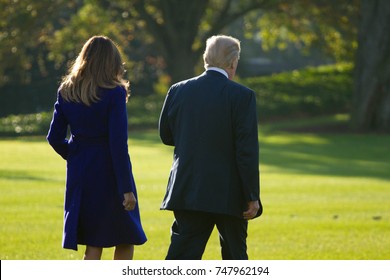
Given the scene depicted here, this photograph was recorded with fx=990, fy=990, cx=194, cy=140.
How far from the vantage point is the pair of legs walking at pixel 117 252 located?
6.61 m

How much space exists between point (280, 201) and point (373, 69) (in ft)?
53.3

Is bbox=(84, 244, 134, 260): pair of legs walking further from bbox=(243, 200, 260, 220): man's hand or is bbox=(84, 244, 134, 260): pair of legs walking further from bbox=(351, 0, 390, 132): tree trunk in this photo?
bbox=(351, 0, 390, 132): tree trunk

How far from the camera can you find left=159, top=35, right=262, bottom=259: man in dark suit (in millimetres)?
6277

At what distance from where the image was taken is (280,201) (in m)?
15.2

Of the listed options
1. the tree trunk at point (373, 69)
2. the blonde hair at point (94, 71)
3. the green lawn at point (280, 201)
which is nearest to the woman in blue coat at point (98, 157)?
the blonde hair at point (94, 71)

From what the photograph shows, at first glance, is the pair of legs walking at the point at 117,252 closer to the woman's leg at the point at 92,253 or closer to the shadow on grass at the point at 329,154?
the woman's leg at the point at 92,253

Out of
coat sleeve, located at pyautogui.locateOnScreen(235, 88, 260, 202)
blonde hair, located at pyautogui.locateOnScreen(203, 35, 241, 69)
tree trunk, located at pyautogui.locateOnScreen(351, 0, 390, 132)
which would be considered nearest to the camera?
coat sleeve, located at pyautogui.locateOnScreen(235, 88, 260, 202)

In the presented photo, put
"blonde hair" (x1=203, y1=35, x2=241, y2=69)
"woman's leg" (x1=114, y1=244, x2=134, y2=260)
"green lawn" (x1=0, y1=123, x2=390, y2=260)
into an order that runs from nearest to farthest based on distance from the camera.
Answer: "blonde hair" (x1=203, y1=35, x2=241, y2=69), "woman's leg" (x1=114, y1=244, x2=134, y2=260), "green lawn" (x1=0, y1=123, x2=390, y2=260)

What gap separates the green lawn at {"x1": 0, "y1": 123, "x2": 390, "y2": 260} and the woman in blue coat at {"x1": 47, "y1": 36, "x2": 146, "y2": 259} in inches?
104

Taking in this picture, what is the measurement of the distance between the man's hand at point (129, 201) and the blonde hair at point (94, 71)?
2.15ft

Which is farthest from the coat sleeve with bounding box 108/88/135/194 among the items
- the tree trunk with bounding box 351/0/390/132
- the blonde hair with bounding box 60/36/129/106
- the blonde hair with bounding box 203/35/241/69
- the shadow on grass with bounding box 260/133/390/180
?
the tree trunk with bounding box 351/0/390/132

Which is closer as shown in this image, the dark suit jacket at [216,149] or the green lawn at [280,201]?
the dark suit jacket at [216,149]

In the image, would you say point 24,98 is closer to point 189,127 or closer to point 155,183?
point 155,183

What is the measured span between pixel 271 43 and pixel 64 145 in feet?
123
